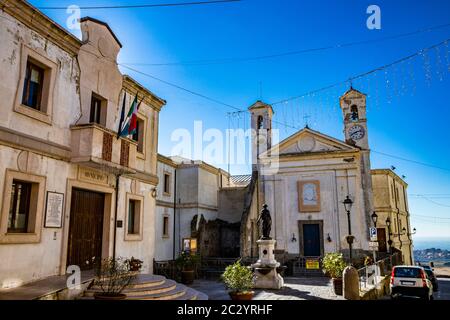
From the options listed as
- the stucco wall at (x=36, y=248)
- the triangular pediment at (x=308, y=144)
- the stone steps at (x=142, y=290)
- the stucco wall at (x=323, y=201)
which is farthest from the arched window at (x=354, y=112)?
the stucco wall at (x=36, y=248)

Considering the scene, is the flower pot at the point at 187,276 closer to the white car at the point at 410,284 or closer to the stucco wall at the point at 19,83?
the white car at the point at 410,284

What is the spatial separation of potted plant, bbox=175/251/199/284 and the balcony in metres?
8.49

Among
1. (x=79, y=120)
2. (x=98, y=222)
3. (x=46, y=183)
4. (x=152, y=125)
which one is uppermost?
(x=152, y=125)

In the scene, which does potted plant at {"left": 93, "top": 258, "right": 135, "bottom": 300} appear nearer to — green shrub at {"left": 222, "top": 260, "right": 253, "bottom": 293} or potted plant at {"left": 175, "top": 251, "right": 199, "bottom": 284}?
green shrub at {"left": 222, "top": 260, "right": 253, "bottom": 293}

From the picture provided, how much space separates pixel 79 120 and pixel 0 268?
484cm

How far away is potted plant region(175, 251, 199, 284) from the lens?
1827 centimetres

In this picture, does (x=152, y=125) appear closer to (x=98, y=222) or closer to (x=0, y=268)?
(x=98, y=222)

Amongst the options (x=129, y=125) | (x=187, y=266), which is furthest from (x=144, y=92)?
(x=187, y=266)

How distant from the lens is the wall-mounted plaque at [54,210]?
9797 millimetres

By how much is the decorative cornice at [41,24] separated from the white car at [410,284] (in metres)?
15.6

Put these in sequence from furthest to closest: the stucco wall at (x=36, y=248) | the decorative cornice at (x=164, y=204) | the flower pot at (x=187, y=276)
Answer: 1. the decorative cornice at (x=164, y=204)
2. the flower pot at (x=187, y=276)
3. the stucco wall at (x=36, y=248)
